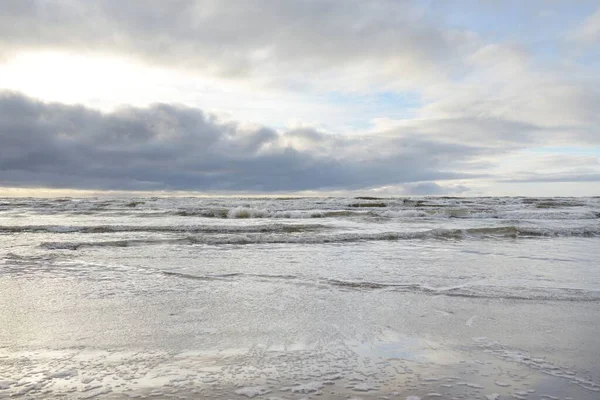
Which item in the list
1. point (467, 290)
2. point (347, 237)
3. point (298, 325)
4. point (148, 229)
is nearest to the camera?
point (298, 325)

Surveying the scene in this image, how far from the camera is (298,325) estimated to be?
4.05 metres

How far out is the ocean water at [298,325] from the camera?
8.99ft

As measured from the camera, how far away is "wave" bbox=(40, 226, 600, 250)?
10.2 meters

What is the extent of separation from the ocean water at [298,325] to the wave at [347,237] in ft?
5.18

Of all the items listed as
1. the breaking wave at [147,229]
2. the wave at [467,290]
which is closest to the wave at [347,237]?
the breaking wave at [147,229]

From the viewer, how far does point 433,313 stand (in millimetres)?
4461

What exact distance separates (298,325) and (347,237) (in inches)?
298

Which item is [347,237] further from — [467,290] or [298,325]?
[298,325]

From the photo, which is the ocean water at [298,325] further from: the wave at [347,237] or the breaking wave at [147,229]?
the breaking wave at [147,229]

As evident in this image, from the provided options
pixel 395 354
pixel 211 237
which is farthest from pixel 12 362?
pixel 211 237

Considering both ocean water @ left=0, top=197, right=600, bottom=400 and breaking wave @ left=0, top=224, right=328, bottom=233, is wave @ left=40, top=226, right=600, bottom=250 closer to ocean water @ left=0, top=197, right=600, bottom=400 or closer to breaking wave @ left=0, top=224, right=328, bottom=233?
breaking wave @ left=0, top=224, right=328, bottom=233

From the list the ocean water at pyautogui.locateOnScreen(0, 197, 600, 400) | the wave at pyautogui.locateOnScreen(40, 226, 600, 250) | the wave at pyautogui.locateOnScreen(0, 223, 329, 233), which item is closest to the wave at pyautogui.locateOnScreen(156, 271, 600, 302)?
the ocean water at pyautogui.locateOnScreen(0, 197, 600, 400)

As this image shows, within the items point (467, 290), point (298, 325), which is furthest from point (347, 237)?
point (298, 325)

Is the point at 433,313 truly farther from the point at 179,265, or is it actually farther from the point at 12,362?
the point at 179,265
